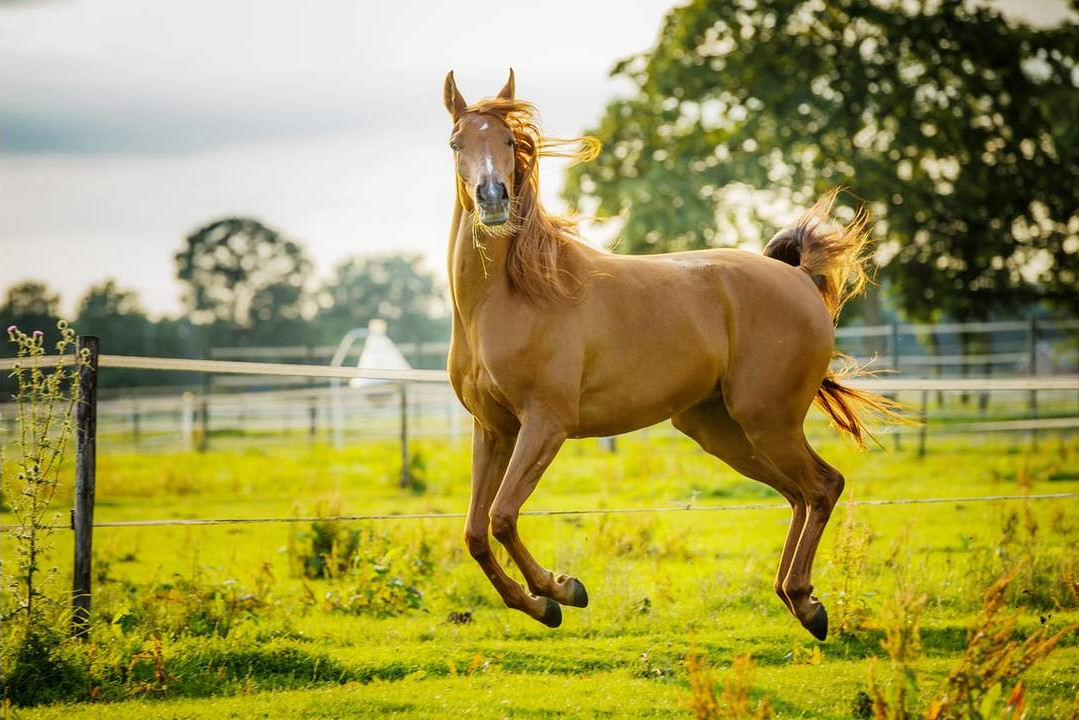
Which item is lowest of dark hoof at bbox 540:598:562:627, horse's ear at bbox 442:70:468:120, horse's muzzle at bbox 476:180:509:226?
dark hoof at bbox 540:598:562:627

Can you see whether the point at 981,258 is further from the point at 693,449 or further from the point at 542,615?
the point at 542,615

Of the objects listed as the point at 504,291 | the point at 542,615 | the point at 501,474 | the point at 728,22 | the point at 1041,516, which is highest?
the point at 728,22

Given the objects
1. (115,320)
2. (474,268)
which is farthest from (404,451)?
(115,320)

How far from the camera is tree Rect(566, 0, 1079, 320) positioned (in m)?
18.7

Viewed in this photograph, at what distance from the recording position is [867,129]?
63.0 ft

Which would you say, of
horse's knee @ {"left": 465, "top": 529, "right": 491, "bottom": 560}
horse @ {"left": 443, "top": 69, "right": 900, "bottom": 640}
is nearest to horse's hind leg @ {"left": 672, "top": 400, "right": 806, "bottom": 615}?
horse @ {"left": 443, "top": 69, "right": 900, "bottom": 640}

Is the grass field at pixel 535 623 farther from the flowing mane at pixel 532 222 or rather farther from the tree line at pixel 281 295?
the tree line at pixel 281 295

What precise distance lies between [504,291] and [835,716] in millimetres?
2455

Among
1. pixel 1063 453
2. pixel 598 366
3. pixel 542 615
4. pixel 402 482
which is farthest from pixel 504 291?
pixel 1063 453

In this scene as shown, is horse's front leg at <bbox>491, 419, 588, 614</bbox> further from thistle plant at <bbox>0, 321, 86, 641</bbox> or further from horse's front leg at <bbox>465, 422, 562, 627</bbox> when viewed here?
thistle plant at <bbox>0, 321, 86, 641</bbox>

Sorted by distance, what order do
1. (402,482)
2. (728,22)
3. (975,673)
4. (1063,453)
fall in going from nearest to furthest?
(975,673) < (402,482) < (1063,453) < (728,22)

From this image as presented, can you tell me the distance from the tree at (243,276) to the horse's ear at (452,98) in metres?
43.5

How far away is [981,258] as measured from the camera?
19.6 m

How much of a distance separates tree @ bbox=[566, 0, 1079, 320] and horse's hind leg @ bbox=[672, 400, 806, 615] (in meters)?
13.4
